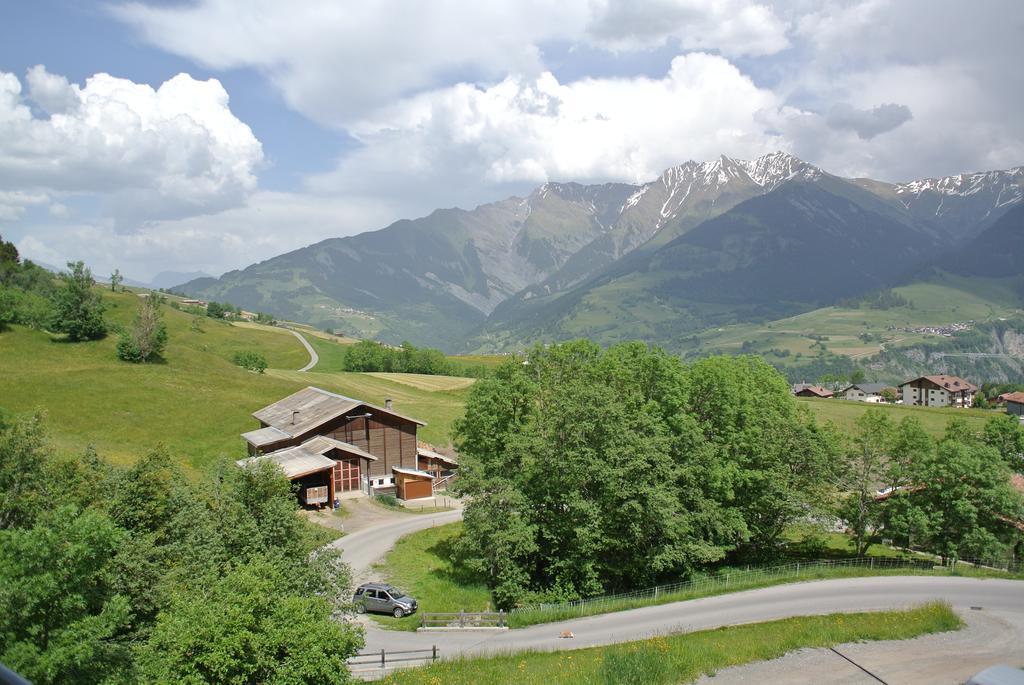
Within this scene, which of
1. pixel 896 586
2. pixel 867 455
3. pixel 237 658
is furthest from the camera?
pixel 867 455

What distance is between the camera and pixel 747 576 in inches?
1694

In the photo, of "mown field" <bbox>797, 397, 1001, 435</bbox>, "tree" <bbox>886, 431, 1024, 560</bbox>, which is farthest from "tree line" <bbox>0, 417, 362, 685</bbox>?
"mown field" <bbox>797, 397, 1001, 435</bbox>

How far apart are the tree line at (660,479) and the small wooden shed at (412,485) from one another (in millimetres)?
14997

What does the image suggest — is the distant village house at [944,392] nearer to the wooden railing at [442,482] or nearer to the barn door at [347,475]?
the wooden railing at [442,482]

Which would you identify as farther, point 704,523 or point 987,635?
point 704,523

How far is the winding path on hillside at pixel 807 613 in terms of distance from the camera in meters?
28.6

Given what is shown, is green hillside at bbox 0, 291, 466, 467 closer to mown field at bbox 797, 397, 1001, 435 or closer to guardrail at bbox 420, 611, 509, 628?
guardrail at bbox 420, 611, 509, 628

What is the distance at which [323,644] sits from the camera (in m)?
17.9

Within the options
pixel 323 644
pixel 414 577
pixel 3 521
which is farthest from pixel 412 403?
pixel 323 644

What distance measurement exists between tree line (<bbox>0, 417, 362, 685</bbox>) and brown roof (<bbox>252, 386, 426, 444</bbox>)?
115 ft

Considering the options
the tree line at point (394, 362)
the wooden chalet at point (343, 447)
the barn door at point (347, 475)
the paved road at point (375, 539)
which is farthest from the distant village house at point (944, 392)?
the barn door at point (347, 475)

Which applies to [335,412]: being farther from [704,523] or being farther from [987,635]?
[987,635]

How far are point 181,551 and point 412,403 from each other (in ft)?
→ 262

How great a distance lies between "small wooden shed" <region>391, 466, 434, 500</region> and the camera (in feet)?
211
